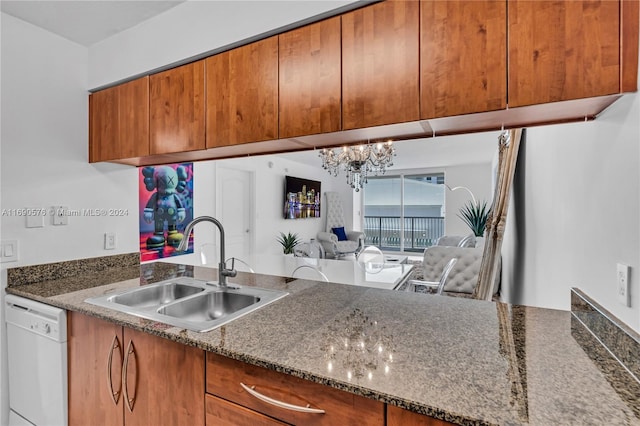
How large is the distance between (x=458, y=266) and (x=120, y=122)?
3367 millimetres

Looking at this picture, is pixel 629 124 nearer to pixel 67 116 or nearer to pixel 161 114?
pixel 161 114

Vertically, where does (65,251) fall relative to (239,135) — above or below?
below

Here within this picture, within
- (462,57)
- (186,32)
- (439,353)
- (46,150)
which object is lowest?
(439,353)

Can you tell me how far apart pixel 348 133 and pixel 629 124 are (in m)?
0.88

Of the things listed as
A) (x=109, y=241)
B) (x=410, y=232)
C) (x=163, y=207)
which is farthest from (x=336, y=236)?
(x=109, y=241)

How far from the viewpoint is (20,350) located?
1.69 metres

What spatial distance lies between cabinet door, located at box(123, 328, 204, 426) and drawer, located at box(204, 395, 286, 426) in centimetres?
4

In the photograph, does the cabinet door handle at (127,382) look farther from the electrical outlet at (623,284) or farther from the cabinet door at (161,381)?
the electrical outlet at (623,284)

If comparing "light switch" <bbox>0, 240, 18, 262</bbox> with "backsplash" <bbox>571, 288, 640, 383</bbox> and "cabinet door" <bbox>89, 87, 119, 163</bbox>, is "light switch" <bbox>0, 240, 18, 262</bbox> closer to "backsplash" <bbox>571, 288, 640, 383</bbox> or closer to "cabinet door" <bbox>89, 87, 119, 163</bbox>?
"cabinet door" <bbox>89, 87, 119, 163</bbox>

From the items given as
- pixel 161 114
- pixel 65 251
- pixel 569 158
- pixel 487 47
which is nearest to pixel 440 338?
Answer: pixel 487 47

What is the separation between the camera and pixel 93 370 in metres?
1.40

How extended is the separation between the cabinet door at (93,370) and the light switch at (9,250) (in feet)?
2.17

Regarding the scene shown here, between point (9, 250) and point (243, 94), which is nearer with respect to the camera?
point (243, 94)

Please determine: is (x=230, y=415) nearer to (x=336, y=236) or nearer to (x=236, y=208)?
(x=236, y=208)
